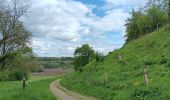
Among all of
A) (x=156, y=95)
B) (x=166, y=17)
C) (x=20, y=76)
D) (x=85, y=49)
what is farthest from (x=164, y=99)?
(x=85, y=49)

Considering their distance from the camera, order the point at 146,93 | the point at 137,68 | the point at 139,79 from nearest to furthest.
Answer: the point at 146,93
the point at 139,79
the point at 137,68

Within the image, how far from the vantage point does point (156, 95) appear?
20.9 m

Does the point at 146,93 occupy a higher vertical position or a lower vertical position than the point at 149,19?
lower

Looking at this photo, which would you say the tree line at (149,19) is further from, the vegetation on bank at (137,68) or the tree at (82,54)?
the tree at (82,54)

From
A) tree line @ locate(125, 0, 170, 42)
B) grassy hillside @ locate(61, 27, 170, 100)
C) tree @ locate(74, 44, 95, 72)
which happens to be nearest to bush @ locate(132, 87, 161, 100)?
grassy hillside @ locate(61, 27, 170, 100)

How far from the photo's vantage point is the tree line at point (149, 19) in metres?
73.3

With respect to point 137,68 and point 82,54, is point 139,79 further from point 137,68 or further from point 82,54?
point 82,54

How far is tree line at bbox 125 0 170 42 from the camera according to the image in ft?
241

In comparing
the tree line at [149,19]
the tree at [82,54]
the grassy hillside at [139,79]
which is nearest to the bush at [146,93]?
the grassy hillside at [139,79]

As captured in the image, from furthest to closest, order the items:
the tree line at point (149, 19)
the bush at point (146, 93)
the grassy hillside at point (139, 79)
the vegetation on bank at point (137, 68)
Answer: the tree line at point (149, 19), the vegetation on bank at point (137, 68), the grassy hillside at point (139, 79), the bush at point (146, 93)

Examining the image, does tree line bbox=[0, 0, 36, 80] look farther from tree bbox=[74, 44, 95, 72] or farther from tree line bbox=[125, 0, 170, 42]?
tree bbox=[74, 44, 95, 72]

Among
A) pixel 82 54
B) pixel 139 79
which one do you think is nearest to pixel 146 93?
pixel 139 79

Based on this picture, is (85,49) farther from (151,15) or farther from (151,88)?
(151,88)

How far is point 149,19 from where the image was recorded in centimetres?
7500
